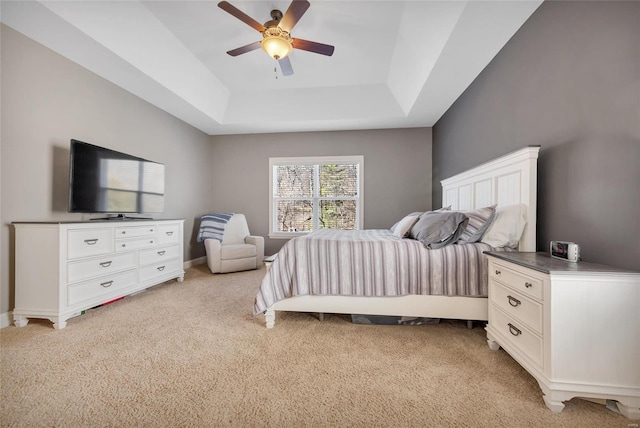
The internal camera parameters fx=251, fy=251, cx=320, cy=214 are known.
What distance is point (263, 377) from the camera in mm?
1420

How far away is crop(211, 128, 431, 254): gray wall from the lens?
182 inches

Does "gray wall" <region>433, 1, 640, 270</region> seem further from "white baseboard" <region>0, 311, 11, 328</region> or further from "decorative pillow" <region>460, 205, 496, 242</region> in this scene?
"white baseboard" <region>0, 311, 11, 328</region>

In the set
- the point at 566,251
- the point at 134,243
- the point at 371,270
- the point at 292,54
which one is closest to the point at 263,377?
→ the point at 371,270

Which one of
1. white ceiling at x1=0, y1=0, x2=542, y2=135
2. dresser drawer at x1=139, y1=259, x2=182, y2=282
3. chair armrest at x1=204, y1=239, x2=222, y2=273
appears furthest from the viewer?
chair armrest at x1=204, y1=239, x2=222, y2=273

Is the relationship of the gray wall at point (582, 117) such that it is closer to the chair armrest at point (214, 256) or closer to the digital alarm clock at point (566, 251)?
the digital alarm clock at point (566, 251)

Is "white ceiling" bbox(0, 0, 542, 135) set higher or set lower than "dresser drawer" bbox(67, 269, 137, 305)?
higher

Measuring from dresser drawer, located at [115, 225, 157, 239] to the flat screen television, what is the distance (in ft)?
0.84

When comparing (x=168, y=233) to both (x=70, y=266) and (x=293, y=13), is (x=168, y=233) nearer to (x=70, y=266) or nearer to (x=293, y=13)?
(x=70, y=266)

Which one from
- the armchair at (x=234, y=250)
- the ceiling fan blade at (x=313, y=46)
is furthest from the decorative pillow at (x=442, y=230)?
the armchair at (x=234, y=250)

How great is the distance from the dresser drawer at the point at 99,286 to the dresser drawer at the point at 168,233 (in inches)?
21.3

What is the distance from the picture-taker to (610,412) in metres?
1.17

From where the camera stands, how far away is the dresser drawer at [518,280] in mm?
1275

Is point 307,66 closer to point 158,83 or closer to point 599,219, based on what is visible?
point 158,83

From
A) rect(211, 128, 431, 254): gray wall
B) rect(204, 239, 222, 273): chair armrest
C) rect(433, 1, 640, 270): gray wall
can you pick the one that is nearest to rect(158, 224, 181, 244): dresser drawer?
rect(204, 239, 222, 273): chair armrest
